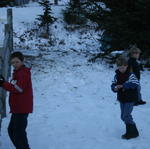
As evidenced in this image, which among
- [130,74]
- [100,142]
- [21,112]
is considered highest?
[130,74]

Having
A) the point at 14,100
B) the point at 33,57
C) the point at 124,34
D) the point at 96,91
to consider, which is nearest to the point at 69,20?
the point at 33,57

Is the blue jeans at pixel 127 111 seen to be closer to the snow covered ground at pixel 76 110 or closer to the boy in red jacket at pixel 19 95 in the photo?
the snow covered ground at pixel 76 110

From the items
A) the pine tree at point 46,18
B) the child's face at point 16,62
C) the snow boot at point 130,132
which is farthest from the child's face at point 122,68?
the pine tree at point 46,18

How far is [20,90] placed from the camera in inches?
234

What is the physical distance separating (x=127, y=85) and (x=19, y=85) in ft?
6.76

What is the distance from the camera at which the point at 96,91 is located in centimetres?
1134

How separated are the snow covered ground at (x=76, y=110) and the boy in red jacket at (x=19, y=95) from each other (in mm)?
930

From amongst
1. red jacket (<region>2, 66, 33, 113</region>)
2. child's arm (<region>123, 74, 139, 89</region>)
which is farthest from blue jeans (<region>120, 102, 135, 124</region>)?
red jacket (<region>2, 66, 33, 113</region>)

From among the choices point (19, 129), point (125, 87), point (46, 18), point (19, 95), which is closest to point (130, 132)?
point (125, 87)

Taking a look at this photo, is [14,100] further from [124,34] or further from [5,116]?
[124,34]

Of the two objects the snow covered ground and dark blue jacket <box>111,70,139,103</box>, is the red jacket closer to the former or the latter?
the snow covered ground

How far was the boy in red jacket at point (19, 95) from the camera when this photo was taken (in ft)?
19.5

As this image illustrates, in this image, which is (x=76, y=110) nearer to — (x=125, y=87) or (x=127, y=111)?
(x=127, y=111)

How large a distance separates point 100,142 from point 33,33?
17396 millimetres
